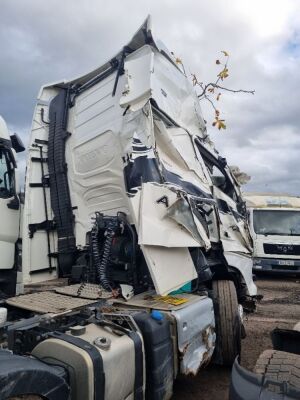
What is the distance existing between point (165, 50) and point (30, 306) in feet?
9.48

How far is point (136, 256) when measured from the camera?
3551mm

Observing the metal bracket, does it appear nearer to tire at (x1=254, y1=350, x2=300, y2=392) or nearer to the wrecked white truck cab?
the wrecked white truck cab

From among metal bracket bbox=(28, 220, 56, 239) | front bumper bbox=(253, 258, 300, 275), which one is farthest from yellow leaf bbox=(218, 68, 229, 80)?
front bumper bbox=(253, 258, 300, 275)

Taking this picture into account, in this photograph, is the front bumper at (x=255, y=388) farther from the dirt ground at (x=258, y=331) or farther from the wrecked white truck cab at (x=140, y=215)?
the wrecked white truck cab at (x=140, y=215)

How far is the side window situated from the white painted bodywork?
0.76 feet

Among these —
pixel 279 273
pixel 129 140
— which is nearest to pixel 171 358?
pixel 129 140

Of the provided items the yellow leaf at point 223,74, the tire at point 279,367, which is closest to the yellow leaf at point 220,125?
the yellow leaf at point 223,74

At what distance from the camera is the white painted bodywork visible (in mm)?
3191

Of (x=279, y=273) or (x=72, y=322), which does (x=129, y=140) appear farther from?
(x=279, y=273)

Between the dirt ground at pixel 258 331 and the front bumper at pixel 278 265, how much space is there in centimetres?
32

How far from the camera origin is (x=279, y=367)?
2.40 m

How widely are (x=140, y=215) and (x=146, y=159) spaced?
22.5 inches

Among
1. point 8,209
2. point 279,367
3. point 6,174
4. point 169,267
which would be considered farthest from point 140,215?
point 6,174

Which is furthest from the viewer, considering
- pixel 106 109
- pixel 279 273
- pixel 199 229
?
pixel 279 273
